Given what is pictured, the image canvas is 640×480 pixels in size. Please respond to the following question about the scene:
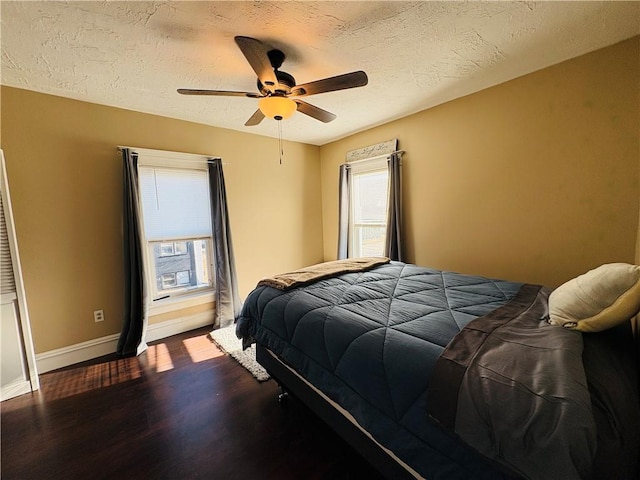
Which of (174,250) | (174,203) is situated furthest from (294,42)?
(174,250)

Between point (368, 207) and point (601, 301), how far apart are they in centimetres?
300

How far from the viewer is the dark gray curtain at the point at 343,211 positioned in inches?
158

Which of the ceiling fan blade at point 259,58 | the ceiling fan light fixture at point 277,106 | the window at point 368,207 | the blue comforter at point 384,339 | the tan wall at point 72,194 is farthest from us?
the window at point 368,207

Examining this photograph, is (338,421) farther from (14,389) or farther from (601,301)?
(14,389)

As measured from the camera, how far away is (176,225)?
3.21 metres

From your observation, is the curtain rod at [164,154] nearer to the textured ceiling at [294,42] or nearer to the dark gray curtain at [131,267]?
the dark gray curtain at [131,267]

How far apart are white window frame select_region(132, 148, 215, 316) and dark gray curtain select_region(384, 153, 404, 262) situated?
2.25 metres

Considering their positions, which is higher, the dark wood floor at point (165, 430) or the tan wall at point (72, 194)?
the tan wall at point (72, 194)

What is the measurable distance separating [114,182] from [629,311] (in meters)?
3.83

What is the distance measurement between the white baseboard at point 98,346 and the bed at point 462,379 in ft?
6.17

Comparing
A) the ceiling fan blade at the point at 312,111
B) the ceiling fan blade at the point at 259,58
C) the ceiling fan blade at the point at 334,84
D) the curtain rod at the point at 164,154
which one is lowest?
the curtain rod at the point at 164,154

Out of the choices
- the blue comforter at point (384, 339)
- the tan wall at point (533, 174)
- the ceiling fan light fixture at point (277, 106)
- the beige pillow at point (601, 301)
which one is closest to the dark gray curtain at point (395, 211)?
the tan wall at point (533, 174)

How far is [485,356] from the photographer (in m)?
1.00

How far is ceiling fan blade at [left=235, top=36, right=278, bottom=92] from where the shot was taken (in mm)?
1428
